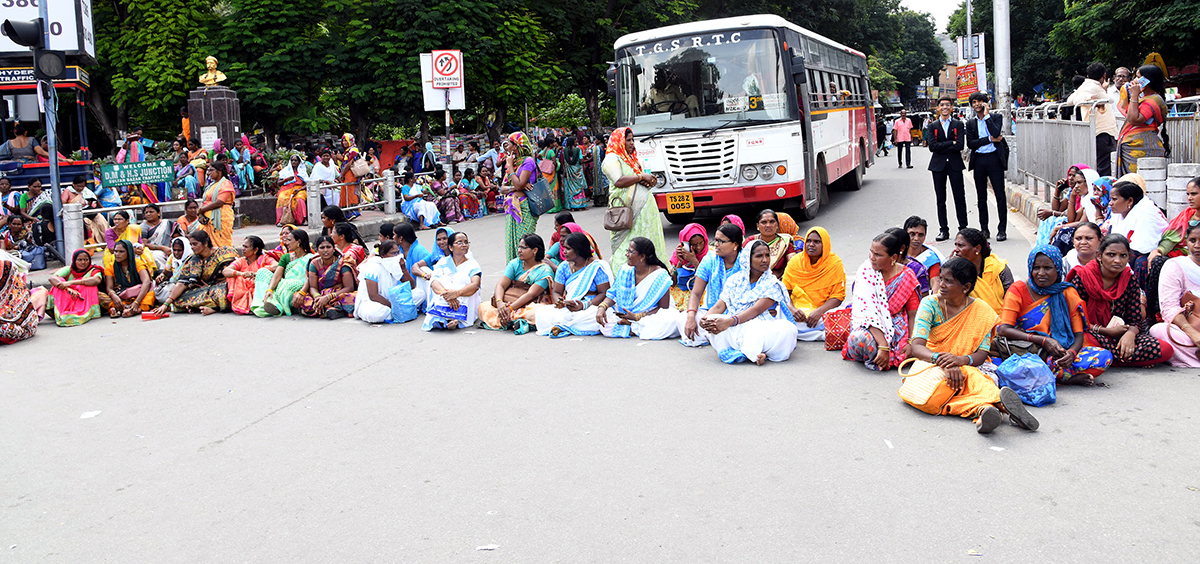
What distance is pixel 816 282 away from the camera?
7.39m

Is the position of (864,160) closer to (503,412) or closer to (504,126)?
(504,126)

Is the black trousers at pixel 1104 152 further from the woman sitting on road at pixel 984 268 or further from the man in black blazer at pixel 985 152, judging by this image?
the woman sitting on road at pixel 984 268

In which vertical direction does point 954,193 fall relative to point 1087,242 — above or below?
above

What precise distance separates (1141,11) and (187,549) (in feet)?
107

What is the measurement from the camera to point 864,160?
20.8 m

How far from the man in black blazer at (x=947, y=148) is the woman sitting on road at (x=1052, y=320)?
5.45 metres

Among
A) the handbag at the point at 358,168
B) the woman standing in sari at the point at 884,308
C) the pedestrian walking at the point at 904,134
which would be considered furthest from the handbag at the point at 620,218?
the pedestrian walking at the point at 904,134

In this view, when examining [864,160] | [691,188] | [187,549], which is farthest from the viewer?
[864,160]

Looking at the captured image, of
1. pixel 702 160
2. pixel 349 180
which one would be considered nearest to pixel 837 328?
pixel 702 160

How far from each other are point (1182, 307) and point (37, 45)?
11789mm

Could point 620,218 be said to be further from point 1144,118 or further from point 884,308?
point 1144,118

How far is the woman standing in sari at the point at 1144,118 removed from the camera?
9.06 meters

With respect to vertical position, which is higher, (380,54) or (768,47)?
(380,54)

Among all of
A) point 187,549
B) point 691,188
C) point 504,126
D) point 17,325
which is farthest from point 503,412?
point 504,126
